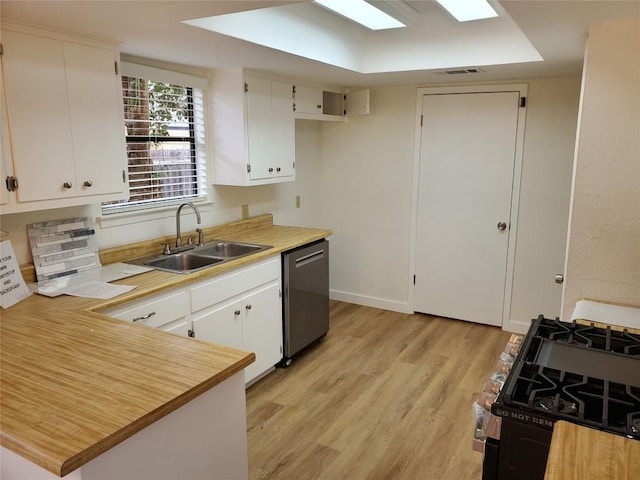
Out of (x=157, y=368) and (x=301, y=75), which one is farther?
(x=301, y=75)

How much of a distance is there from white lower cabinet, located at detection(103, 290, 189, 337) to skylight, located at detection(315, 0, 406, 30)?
177 cm

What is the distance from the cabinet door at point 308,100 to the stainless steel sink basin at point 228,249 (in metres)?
1.24

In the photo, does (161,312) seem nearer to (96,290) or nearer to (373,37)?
(96,290)

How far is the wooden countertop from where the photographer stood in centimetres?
104

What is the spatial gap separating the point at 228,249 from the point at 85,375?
201cm

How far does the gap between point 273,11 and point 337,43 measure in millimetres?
719

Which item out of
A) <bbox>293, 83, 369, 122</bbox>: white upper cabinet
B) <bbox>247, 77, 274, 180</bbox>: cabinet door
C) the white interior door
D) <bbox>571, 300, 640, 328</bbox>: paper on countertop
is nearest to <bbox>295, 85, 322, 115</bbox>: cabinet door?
<bbox>293, 83, 369, 122</bbox>: white upper cabinet

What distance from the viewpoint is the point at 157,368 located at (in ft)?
5.13

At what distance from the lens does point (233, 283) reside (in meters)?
2.99

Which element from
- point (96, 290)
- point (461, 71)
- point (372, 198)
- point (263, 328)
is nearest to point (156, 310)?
point (96, 290)

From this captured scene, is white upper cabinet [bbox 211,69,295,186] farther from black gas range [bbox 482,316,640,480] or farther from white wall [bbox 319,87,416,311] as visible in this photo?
black gas range [bbox 482,316,640,480]

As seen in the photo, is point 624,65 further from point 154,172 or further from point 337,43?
point 154,172

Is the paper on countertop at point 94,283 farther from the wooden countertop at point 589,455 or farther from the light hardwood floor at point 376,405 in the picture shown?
the wooden countertop at point 589,455

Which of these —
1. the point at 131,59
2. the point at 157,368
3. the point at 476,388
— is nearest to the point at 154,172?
the point at 131,59
